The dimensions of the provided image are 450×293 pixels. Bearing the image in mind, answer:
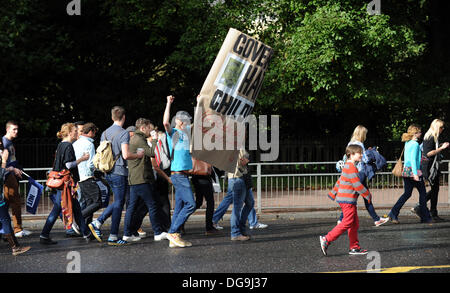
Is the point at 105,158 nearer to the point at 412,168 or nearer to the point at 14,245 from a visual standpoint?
the point at 14,245

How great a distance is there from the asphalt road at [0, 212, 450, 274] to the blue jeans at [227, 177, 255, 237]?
241 millimetres

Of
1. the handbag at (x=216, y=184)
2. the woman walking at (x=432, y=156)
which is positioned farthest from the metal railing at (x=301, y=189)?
the handbag at (x=216, y=184)

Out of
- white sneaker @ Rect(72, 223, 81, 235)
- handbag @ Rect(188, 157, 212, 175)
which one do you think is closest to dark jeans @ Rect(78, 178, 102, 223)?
white sneaker @ Rect(72, 223, 81, 235)

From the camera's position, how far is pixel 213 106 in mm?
8133

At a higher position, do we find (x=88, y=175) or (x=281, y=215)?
(x=88, y=175)

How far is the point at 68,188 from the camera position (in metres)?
9.59

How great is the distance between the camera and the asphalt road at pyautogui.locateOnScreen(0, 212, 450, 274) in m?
7.62

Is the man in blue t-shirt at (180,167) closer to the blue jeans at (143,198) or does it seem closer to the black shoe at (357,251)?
the blue jeans at (143,198)

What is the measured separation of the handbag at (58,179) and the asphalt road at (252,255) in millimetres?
852

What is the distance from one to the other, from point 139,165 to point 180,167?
1.97 feet

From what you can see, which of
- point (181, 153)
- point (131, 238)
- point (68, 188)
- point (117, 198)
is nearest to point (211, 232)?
point (131, 238)
